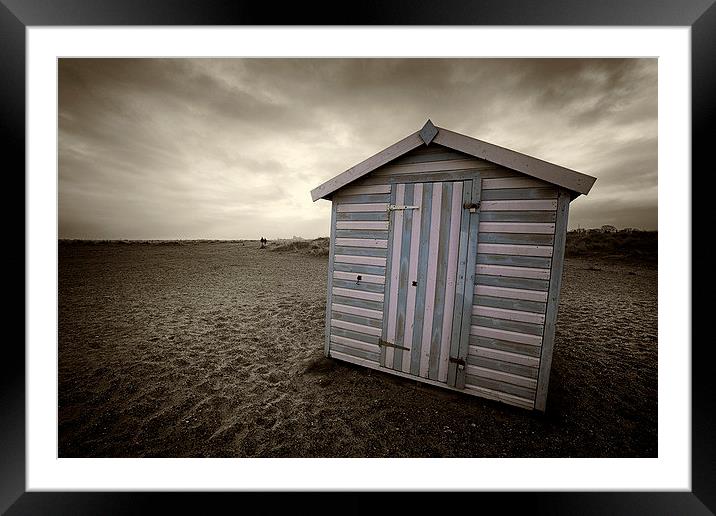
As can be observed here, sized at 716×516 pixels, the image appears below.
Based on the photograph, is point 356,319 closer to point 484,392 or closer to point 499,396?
point 484,392

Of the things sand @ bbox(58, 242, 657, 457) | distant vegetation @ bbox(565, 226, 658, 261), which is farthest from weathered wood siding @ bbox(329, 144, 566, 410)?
distant vegetation @ bbox(565, 226, 658, 261)

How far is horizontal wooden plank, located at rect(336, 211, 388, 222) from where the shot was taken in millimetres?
3469

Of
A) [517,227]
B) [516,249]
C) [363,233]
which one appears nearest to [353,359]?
[363,233]

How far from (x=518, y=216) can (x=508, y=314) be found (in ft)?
3.57

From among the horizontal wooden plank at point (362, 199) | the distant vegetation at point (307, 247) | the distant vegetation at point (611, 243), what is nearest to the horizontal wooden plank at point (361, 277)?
the horizontal wooden plank at point (362, 199)

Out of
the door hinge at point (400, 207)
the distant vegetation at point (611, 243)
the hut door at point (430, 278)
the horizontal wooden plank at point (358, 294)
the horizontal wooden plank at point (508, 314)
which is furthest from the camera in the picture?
the distant vegetation at point (611, 243)

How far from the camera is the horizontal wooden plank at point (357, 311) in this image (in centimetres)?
359

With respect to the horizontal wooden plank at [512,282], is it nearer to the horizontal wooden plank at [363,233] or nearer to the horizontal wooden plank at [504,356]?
the horizontal wooden plank at [504,356]

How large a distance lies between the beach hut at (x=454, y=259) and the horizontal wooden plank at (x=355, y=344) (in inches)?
0.8

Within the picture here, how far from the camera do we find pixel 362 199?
11.8 ft

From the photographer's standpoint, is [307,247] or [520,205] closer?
[520,205]
